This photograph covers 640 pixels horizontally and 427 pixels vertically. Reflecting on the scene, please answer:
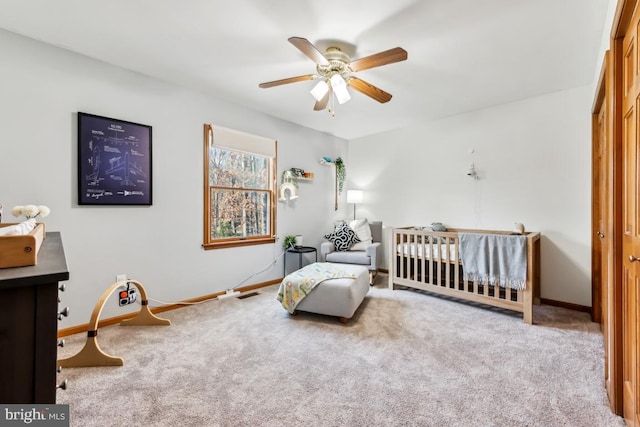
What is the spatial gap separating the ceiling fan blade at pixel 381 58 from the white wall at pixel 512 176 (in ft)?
7.79

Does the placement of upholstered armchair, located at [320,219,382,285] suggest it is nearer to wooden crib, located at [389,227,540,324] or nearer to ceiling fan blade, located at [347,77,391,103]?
wooden crib, located at [389,227,540,324]

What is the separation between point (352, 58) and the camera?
2506mm

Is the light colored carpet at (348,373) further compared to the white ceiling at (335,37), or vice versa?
the white ceiling at (335,37)

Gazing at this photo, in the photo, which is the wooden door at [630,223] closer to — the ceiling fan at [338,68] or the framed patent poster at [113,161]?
the ceiling fan at [338,68]

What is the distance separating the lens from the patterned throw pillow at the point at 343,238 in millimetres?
4277

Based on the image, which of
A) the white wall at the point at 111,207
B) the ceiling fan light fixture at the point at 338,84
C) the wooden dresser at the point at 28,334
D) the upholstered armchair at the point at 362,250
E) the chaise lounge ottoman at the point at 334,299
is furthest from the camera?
the upholstered armchair at the point at 362,250

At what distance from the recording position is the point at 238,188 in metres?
3.74

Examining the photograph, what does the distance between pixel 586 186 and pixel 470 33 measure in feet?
7.19

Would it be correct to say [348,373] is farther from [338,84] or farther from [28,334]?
[338,84]

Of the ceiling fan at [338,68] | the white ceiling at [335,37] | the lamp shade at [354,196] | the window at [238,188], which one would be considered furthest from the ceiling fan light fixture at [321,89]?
the lamp shade at [354,196]

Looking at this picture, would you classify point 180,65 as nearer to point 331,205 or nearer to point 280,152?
point 280,152

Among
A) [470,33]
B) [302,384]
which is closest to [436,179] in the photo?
[470,33]

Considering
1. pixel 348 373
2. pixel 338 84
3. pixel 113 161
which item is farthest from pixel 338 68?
pixel 348 373

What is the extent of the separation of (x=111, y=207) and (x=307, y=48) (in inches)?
88.9
